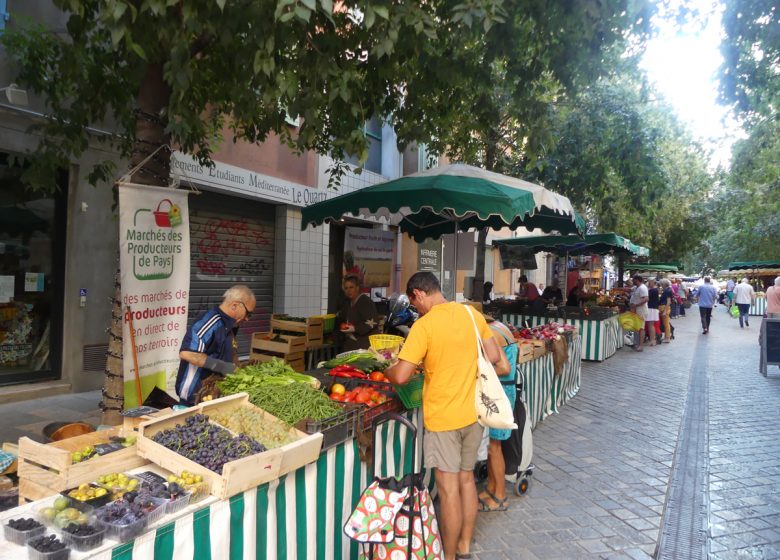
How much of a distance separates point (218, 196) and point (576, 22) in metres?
7.04

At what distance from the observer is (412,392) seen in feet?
12.8

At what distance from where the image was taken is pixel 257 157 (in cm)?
1048

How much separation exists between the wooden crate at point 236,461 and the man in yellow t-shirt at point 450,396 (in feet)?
2.75

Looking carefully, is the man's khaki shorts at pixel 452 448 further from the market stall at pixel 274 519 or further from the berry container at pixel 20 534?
the berry container at pixel 20 534

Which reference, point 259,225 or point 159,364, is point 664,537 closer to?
point 159,364

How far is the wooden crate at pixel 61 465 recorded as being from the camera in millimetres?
2248

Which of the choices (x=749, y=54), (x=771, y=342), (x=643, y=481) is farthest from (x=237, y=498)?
(x=771, y=342)

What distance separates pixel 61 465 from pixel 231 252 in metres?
8.38

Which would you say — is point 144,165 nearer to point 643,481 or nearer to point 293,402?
point 293,402

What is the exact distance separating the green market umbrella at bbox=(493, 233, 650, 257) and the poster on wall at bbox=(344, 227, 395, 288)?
474 cm

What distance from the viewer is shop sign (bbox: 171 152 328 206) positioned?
8945 mm

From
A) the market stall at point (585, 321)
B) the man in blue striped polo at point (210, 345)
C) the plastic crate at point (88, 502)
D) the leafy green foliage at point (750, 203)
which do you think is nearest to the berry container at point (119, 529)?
the plastic crate at point (88, 502)

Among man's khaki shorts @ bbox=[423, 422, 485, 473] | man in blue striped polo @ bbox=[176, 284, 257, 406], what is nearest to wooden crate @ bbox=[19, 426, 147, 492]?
man in blue striped polo @ bbox=[176, 284, 257, 406]

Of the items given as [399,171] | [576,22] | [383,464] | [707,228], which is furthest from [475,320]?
[707,228]
